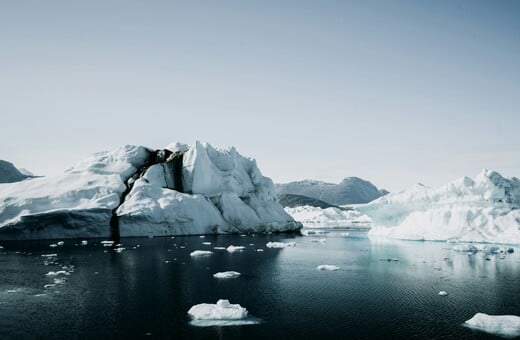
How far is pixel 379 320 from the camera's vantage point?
1462cm

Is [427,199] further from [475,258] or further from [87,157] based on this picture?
[87,157]

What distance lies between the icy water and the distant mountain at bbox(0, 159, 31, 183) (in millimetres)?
77301

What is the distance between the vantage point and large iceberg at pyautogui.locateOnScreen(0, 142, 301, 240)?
131 feet

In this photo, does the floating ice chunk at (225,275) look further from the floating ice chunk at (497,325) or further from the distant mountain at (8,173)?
the distant mountain at (8,173)

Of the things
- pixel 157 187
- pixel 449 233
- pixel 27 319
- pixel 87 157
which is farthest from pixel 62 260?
pixel 449 233

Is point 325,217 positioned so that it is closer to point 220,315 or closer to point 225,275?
point 225,275

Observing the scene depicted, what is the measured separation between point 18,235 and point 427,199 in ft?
139

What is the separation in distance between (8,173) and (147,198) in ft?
241

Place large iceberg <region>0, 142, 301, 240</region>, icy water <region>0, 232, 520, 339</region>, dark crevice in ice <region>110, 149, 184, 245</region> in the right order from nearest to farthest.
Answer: icy water <region>0, 232, 520, 339</region>
large iceberg <region>0, 142, 301, 240</region>
dark crevice in ice <region>110, 149, 184, 245</region>

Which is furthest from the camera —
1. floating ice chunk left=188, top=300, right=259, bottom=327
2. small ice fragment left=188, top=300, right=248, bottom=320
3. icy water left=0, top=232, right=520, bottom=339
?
small ice fragment left=188, top=300, right=248, bottom=320

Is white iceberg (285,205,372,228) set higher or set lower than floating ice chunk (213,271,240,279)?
lower

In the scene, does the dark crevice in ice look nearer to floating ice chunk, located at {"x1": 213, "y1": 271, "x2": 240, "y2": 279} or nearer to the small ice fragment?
floating ice chunk, located at {"x1": 213, "y1": 271, "x2": 240, "y2": 279}

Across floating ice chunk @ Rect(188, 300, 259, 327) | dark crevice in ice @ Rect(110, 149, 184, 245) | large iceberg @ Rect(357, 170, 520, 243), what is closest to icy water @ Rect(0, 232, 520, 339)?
floating ice chunk @ Rect(188, 300, 259, 327)

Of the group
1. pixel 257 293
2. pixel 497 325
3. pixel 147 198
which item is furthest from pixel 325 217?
pixel 497 325
